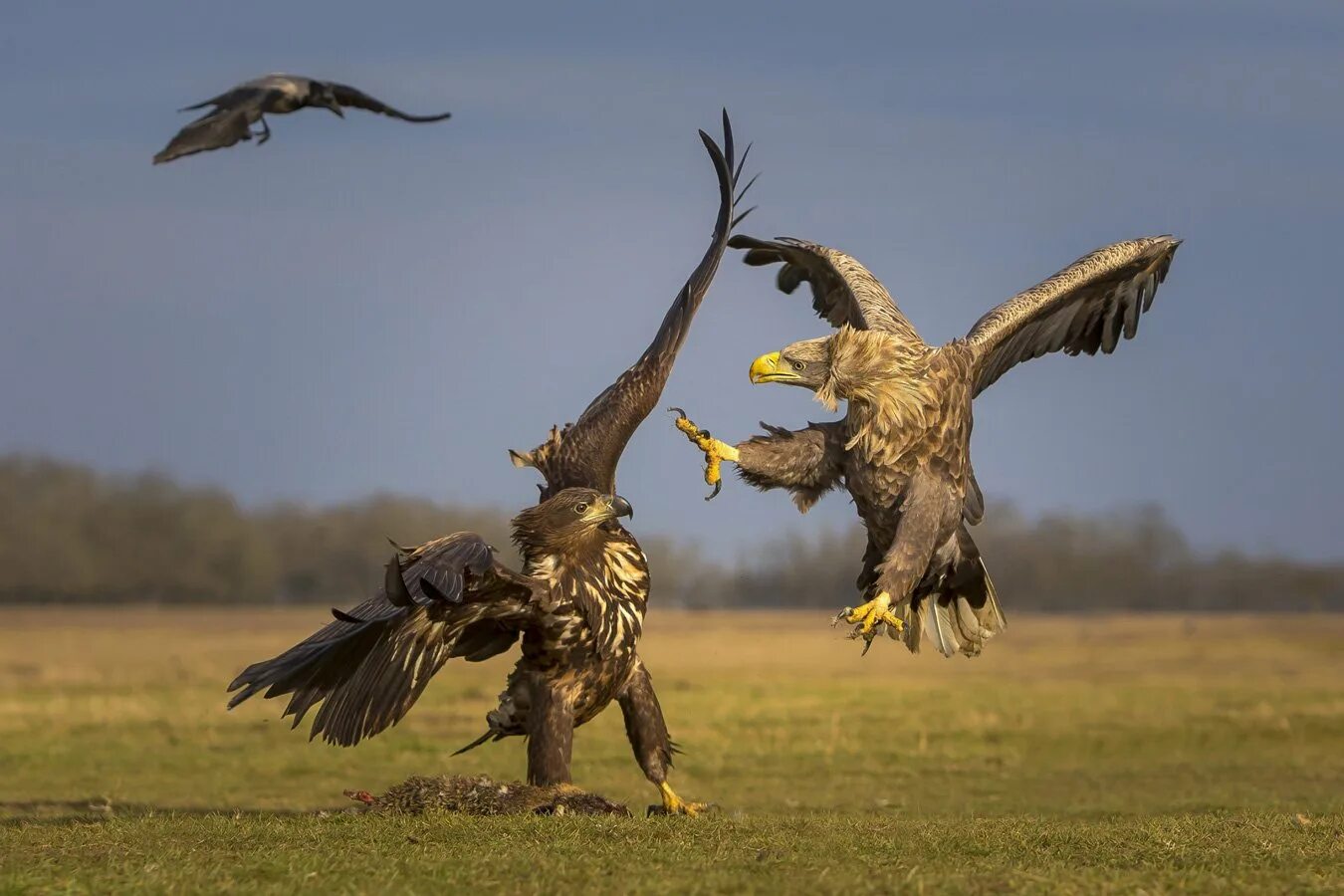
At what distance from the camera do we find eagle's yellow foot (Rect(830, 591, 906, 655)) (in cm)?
1048

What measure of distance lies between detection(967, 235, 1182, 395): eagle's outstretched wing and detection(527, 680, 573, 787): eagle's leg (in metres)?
3.75

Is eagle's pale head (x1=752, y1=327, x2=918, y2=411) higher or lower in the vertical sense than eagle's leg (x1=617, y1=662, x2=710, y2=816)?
higher

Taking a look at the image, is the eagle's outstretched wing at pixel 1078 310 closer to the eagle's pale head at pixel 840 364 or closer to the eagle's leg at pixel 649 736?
the eagle's pale head at pixel 840 364

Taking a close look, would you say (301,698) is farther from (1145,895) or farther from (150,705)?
(150,705)

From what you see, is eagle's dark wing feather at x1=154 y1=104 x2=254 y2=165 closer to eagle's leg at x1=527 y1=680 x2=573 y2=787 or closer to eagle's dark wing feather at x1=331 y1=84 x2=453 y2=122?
eagle's dark wing feather at x1=331 y1=84 x2=453 y2=122

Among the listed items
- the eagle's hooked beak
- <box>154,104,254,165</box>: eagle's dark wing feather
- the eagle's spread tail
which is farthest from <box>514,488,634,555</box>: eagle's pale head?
<box>154,104,254,165</box>: eagle's dark wing feather

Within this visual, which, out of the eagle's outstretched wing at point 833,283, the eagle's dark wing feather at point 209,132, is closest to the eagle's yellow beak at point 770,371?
the eagle's outstretched wing at point 833,283

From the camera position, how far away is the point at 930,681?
36.6 m

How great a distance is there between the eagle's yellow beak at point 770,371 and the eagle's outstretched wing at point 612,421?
125 centimetres

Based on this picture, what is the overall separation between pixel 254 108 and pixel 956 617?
6.26 meters

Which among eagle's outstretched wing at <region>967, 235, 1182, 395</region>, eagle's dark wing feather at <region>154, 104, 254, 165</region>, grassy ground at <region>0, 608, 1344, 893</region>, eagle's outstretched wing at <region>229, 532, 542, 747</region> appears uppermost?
eagle's dark wing feather at <region>154, 104, 254, 165</region>

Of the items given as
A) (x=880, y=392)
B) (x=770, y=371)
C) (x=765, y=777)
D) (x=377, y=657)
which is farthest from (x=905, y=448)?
(x=765, y=777)

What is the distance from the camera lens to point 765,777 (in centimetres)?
1959

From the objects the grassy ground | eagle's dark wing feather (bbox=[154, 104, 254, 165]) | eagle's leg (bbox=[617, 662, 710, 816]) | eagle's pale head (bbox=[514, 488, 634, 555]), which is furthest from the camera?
eagle's leg (bbox=[617, 662, 710, 816])
